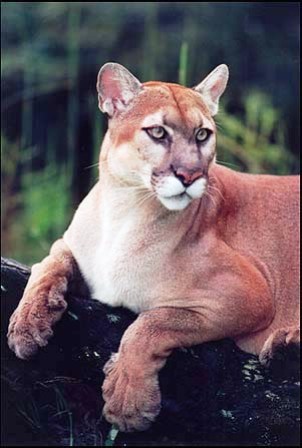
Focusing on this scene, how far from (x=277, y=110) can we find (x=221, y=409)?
2.59 meters

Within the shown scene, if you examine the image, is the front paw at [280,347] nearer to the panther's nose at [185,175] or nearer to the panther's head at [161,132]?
the panther's head at [161,132]

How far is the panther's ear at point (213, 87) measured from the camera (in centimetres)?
358

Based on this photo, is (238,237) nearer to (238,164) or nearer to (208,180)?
(208,180)

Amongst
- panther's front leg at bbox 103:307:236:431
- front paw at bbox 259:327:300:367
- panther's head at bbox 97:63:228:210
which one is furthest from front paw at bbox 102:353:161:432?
panther's head at bbox 97:63:228:210

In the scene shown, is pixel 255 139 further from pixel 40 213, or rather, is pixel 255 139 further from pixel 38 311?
pixel 38 311

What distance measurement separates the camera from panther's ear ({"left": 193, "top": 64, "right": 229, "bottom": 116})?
3.58 meters

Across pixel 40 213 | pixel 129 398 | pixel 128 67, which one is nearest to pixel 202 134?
pixel 129 398

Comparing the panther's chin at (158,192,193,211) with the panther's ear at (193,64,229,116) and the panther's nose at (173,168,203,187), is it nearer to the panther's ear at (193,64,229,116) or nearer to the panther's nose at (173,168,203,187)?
the panther's nose at (173,168,203,187)

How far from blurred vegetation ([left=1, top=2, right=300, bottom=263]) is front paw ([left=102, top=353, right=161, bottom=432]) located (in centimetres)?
155


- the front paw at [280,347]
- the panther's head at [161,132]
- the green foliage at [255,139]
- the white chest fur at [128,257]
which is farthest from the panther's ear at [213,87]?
the green foliage at [255,139]

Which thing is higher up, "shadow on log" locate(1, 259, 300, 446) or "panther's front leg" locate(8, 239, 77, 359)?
"panther's front leg" locate(8, 239, 77, 359)

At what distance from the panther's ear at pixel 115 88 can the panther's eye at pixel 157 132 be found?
0.14m

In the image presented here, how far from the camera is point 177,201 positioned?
11.5 ft

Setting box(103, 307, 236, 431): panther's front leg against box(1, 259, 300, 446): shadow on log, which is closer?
box(103, 307, 236, 431): panther's front leg
